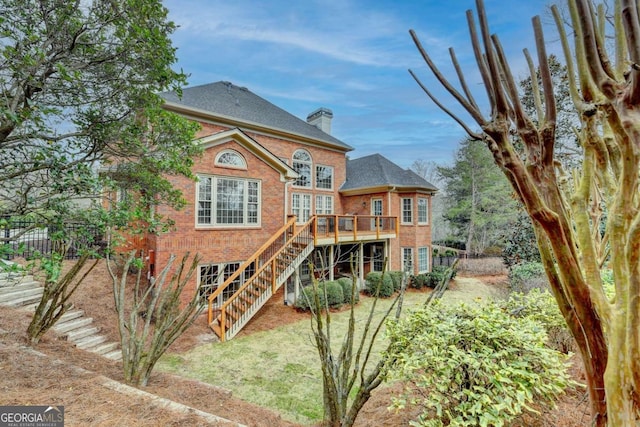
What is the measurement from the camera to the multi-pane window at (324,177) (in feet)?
52.7

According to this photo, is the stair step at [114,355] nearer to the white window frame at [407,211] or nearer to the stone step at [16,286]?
the stone step at [16,286]


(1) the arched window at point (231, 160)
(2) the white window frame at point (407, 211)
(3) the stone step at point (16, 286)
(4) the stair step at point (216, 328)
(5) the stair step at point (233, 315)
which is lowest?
(4) the stair step at point (216, 328)

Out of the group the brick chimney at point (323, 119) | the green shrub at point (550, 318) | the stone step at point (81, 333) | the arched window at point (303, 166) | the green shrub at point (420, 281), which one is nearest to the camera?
the green shrub at point (550, 318)

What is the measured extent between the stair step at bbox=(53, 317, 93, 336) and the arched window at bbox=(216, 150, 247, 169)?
228 inches

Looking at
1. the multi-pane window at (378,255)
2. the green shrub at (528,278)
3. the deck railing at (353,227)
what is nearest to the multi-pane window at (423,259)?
the multi-pane window at (378,255)

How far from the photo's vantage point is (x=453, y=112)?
2.42 metres

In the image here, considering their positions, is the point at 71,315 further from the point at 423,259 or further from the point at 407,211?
the point at 423,259

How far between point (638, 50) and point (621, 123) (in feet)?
1.27

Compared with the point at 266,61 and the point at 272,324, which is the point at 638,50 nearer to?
the point at 272,324

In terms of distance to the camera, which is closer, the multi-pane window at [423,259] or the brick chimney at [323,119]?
the multi-pane window at [423,259]

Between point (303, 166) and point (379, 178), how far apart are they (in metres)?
4.50

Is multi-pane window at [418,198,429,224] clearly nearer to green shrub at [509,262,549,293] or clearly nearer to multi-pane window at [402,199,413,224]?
multi-pane window at [402,199,413,224]

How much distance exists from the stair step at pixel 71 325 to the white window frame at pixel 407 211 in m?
13.9

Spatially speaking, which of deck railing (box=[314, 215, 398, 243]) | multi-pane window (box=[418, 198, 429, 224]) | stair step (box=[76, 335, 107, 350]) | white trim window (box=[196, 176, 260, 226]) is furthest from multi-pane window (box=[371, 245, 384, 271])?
stair step (box=[76, 335, 107, 350])
